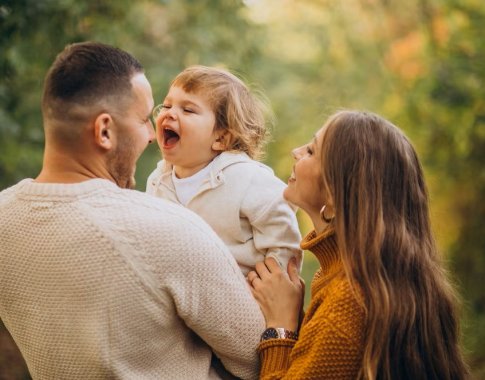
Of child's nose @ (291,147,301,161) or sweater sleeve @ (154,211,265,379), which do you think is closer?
sweater sleeve @ (154,211,265,379)

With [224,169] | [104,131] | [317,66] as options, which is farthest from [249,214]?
[317,66]

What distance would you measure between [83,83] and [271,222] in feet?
2.91

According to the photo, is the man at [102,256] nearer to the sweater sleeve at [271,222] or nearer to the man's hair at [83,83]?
the man's hair at [83,83]

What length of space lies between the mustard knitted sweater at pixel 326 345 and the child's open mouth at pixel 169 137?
0.86m

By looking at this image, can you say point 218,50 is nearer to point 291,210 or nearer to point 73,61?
point 291,210

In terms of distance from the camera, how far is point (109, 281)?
6.08 ft

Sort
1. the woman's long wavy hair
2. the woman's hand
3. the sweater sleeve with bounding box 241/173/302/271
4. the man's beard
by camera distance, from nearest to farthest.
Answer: the man's beard, the woman's long wavy hair, the woman's hand, the sweater sleeve with bounding box 241/173/302/271

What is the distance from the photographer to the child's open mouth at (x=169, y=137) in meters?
2.61

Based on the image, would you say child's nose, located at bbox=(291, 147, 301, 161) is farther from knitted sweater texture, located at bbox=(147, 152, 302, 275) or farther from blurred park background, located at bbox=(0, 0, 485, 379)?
blurred park background, located at bbox=(0, 0, 485, 379)

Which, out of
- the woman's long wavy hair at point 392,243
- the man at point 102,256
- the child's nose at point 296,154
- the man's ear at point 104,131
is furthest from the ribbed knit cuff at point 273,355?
the man's ear at point 104,131

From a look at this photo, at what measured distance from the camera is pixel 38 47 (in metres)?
4.29

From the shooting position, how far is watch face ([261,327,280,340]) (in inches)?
82.8

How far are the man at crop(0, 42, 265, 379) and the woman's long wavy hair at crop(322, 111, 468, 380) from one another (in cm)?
41

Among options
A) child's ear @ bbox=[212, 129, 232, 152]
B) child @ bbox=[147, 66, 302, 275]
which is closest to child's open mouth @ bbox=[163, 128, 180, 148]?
child @ bbox=[147, 66, 302, 275]
